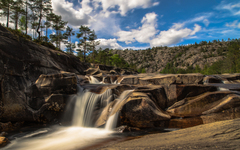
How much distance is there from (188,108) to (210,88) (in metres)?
2.88

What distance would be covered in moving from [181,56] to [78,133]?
181m

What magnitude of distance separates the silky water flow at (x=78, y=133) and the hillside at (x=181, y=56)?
118785mm

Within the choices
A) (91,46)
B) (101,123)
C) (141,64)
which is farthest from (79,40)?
(141,64)

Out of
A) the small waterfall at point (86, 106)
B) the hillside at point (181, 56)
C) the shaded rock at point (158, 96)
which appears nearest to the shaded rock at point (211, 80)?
the shaded rock at point (158, 96)

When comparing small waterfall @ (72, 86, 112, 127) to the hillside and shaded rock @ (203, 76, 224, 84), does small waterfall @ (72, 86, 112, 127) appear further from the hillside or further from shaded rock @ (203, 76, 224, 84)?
the hillside

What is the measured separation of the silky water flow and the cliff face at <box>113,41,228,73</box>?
A: 418 ft

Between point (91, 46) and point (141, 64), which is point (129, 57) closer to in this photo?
point (141, 64)

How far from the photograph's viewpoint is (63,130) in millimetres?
8625

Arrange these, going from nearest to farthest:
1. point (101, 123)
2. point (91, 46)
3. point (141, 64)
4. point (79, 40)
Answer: point (101, 123)
point (79, 40)
point (91, 46)
point (141, 64)

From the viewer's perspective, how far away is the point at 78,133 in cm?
803

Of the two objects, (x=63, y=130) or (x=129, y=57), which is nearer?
(x=63, y=130)

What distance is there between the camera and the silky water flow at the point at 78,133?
6.50m

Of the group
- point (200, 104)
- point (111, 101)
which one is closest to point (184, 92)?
point (200, 104)

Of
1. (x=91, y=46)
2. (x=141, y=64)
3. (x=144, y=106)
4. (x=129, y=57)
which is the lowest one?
(x=144, y=106)
